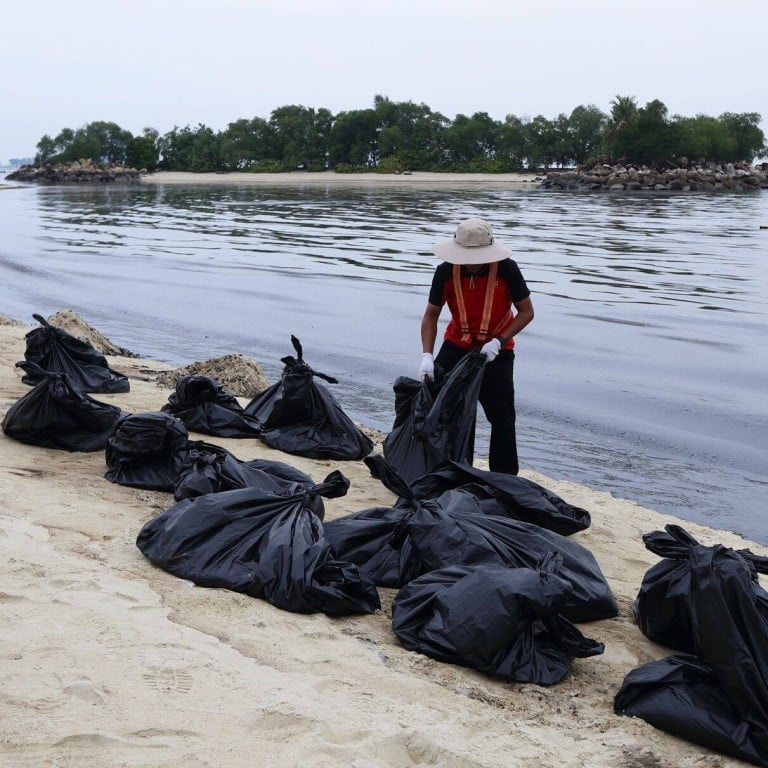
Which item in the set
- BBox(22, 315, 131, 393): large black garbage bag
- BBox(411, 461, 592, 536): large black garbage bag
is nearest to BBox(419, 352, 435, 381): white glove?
BBox(411, 461, 592, 536): large black garbage bag

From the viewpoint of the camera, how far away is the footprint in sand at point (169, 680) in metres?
3.14

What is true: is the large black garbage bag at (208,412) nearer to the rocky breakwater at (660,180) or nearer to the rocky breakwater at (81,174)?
the rocky breakwater at (660,180)

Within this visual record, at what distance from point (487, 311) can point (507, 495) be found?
112 centimetres

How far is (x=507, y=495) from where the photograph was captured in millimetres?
5113

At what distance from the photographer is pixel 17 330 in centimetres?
1099

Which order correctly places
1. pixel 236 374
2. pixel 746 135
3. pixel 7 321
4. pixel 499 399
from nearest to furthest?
1. pixel 499 399
2. pixel 236 374
3. pixel 7 321
4. pixel 746 135

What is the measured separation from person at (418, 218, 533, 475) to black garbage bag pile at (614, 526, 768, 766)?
7.17 ft

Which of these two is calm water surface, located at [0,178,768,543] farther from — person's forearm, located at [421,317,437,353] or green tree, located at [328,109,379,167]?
green tree, located at [328,109,379,167]

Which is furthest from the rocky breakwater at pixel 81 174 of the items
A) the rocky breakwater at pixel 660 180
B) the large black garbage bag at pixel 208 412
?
the large black garbage bag at pixel 208 412

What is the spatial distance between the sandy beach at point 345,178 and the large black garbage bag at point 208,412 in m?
65.1

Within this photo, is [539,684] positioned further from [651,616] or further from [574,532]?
[574,532]

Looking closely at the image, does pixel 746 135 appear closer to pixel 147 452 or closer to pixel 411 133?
pixel 411 133

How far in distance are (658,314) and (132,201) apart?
38.4m

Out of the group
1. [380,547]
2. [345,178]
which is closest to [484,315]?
[380,547]
